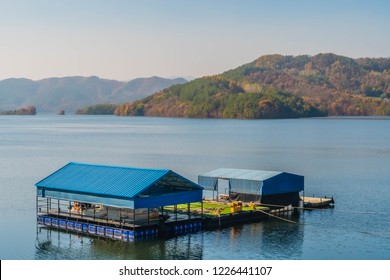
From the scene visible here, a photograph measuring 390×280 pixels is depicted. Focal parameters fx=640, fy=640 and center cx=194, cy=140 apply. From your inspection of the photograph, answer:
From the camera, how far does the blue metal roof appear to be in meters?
42.7

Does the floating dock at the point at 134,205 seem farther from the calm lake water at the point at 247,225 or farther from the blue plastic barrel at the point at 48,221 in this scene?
the calm lake water at the point at 247,225

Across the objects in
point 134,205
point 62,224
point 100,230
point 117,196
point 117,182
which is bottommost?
point 62,224

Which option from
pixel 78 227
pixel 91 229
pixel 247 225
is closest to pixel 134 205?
pixel 91 229

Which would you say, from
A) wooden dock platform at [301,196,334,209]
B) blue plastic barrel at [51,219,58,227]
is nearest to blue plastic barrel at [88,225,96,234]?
blue plastic barrel at [51,219,58,227]

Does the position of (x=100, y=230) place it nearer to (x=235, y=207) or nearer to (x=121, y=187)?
(x=121, y=187)

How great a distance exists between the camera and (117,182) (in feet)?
145

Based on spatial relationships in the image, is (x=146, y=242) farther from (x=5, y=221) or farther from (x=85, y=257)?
(x=5, y=221)

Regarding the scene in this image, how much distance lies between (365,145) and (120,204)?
116 m

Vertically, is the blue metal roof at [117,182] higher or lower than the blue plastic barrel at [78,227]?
higher

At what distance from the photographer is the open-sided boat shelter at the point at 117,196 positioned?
1677 inches

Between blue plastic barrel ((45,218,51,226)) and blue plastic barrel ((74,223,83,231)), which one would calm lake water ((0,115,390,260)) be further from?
blue plastic barrel ((74,223,83,231))

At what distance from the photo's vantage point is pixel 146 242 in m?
42.3

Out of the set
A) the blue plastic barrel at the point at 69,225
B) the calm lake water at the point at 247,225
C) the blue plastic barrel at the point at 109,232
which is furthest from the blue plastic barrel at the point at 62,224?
the blue plastic barrel at the point at 109,232

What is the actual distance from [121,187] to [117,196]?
101cm
